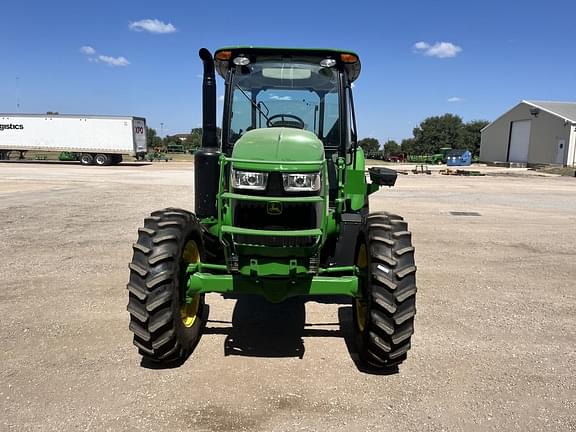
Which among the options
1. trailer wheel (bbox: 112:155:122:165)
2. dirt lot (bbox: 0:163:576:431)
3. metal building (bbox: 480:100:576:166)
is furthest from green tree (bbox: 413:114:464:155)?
dirt lot (bbox: 0:163:576:431)

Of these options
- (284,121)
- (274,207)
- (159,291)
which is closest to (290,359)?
(159,291)

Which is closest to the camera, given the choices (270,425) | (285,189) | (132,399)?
(270,425)

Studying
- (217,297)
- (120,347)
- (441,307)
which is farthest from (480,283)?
(120,347)

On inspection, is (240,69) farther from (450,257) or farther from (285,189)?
(450,257)

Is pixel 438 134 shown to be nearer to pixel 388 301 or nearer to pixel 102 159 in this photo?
pixel 102 159

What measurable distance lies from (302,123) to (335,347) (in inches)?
94.0

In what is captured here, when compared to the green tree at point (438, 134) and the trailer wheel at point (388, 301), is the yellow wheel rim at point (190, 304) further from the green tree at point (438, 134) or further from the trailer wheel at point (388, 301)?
the green tree at point (438, 134)

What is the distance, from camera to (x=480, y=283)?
21.6 ft

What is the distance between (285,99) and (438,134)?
77.7m

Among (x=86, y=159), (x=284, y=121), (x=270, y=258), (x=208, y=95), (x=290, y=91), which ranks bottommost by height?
(x=86, y=159)

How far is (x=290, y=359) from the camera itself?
13.7 feet

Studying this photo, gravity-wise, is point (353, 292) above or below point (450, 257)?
above

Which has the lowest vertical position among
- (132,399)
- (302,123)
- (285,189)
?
(132,399)

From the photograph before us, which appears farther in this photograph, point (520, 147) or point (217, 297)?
point (520, 147)
